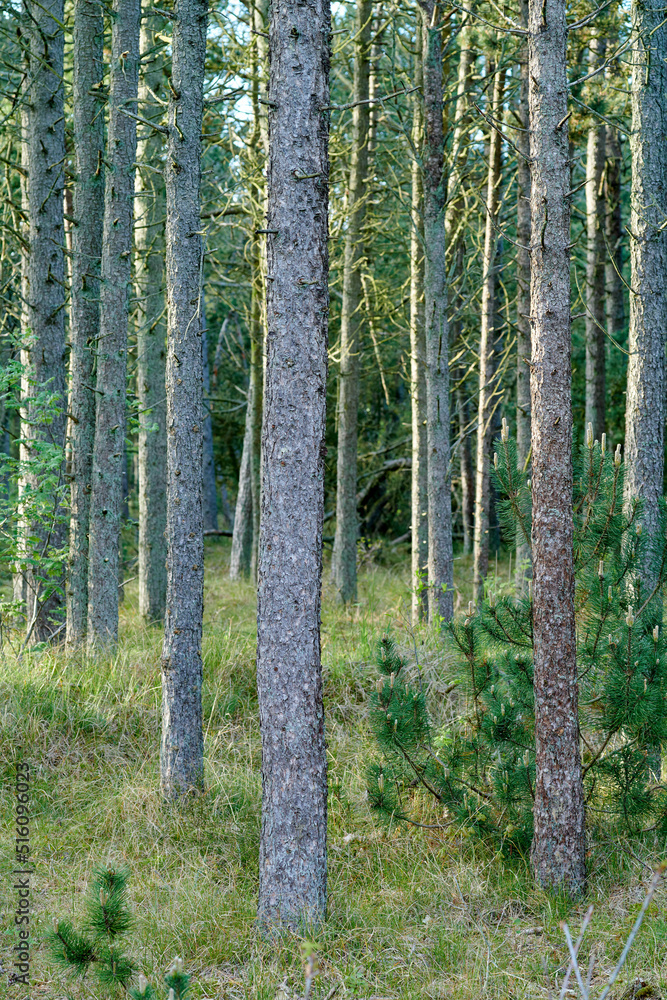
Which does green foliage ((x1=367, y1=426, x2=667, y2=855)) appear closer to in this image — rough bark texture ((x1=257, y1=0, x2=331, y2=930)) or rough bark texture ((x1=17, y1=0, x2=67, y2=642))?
rough bark texture ((x1=257, y1=0, x2=331, y2=930))

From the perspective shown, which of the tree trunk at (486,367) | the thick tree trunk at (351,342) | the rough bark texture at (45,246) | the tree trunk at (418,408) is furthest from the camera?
the thick tree trunk at (351,342)

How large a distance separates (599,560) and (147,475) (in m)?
6.21

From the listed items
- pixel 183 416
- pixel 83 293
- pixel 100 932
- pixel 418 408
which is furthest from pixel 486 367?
pixel 100 932

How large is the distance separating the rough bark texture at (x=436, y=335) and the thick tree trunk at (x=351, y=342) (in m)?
2.07

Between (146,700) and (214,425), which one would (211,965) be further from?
(214,425)

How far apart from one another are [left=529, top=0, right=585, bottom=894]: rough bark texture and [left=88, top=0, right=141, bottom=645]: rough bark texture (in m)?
4.14

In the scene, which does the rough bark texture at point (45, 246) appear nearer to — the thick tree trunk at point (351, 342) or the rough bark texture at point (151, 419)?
the rough bark texture at point (151, 419)

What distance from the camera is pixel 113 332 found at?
747 centimetres

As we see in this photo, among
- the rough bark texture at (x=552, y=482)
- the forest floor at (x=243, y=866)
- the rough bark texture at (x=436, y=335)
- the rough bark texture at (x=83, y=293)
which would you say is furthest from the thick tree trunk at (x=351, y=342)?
the rough bark texture at (x=552, y=482)

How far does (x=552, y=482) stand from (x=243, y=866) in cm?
299

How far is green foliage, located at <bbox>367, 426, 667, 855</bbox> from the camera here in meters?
4.62

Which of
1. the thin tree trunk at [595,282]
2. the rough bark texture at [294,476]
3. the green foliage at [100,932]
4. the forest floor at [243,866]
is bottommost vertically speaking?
the forest floor at [243,866]

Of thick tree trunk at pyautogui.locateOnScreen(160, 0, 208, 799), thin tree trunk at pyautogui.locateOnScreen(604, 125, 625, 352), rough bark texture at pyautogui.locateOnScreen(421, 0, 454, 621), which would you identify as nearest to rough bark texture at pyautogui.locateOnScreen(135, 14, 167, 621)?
rough bark texture at pyautogui.locateOnScreen(421, 0, 454, 621)

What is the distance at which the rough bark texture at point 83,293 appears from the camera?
7.80 m
